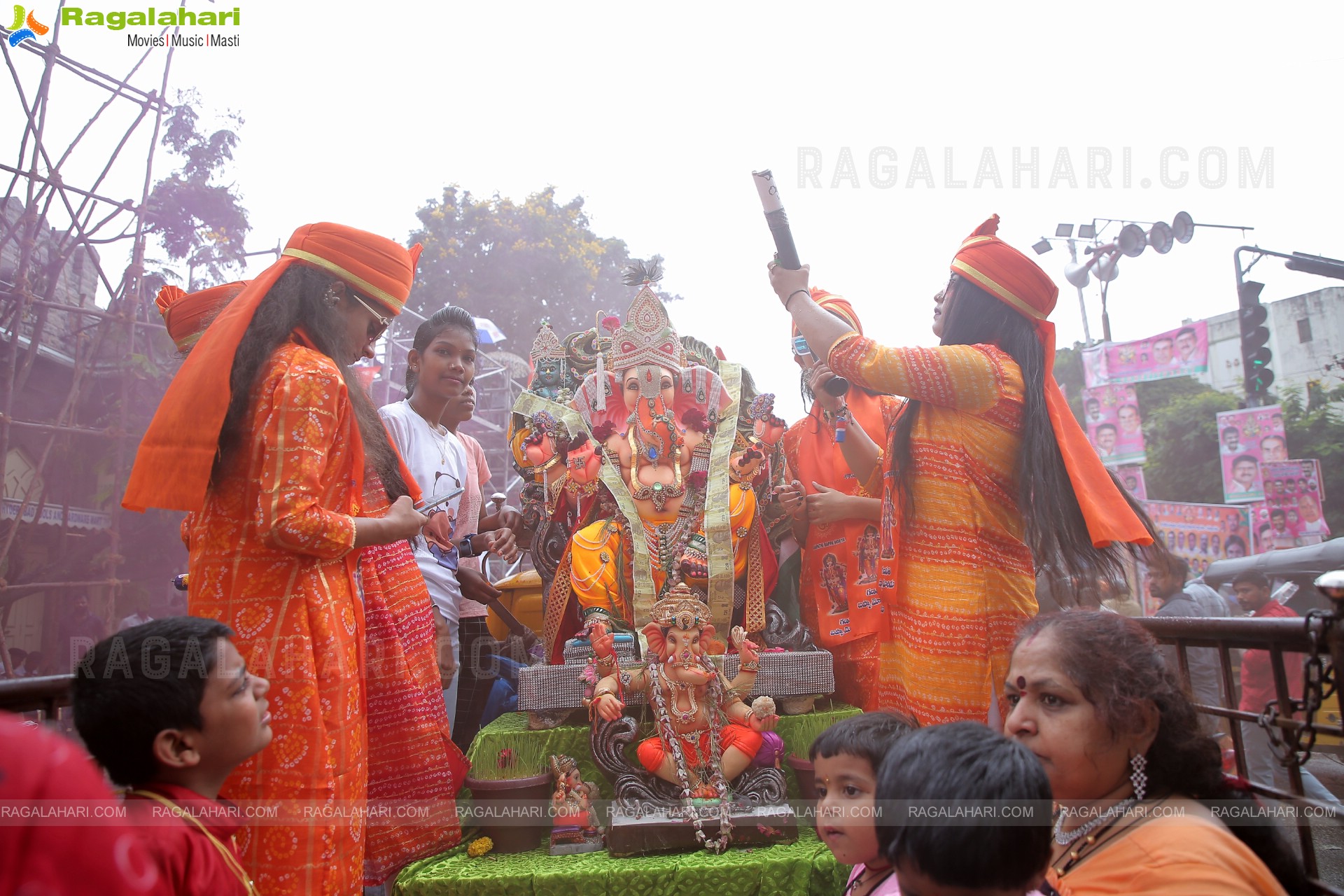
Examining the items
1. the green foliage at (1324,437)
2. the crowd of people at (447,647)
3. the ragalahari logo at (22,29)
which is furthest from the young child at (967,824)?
the green foliage at (1324,437)

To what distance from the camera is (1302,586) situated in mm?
10242

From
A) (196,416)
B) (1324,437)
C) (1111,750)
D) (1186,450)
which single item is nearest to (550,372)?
(196,416)

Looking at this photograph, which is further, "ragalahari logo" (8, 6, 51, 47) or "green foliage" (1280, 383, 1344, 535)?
"green foliage" (1280, 383, 1344, 535)

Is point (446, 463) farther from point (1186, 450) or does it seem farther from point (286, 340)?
point (1186, 450)

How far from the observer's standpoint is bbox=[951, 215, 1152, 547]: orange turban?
2525 millimetres

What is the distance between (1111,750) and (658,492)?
2.64 m

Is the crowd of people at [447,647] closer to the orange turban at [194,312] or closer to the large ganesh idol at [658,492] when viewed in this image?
the orange turban at [194,312]

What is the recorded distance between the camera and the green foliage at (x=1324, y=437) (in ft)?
47.1

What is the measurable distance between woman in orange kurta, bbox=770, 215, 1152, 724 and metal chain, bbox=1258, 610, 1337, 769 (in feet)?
2.71

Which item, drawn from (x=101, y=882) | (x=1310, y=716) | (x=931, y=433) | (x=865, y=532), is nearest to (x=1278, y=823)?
(x=1310, y=716)

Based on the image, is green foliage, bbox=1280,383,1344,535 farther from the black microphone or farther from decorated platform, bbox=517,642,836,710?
the black microphone

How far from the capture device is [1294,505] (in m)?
10.8

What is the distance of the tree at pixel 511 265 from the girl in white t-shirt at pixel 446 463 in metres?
15.4

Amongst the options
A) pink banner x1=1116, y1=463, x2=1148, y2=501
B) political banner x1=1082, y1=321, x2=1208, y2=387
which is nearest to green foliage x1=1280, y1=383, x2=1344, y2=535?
political banner x1=1082, y1=321, x2=1208, y2=387
